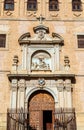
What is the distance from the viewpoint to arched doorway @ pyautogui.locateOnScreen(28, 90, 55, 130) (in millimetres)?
18734

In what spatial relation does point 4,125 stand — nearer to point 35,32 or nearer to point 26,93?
point 26,93

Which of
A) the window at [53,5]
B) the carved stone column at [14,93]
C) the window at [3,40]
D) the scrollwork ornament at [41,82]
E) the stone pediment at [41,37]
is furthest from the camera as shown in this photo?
the window at [53,5]

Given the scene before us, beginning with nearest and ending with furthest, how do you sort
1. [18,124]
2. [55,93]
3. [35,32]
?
[18,124], [55,93], [35,32]

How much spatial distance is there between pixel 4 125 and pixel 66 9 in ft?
26.8

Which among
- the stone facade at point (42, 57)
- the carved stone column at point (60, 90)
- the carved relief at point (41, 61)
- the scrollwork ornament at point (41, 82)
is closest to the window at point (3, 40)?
the stone facade at point (42, 57)

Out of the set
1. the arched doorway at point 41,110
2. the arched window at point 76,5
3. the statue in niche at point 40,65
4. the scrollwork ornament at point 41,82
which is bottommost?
the arched doorway at point 41,110

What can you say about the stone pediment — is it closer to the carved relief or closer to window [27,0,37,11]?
the carved relief

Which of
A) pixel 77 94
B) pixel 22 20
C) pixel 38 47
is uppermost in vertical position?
pixel 22 20

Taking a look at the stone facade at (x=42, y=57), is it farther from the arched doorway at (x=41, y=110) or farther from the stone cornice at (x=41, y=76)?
the arched doorway at (x=41, y=110)

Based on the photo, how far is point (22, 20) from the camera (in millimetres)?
20938

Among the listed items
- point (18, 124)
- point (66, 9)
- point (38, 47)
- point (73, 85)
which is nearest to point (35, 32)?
point (38, 47)

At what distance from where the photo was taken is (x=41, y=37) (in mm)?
20266

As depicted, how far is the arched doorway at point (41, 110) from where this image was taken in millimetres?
18734

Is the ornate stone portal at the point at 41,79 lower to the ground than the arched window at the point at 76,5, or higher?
lower
